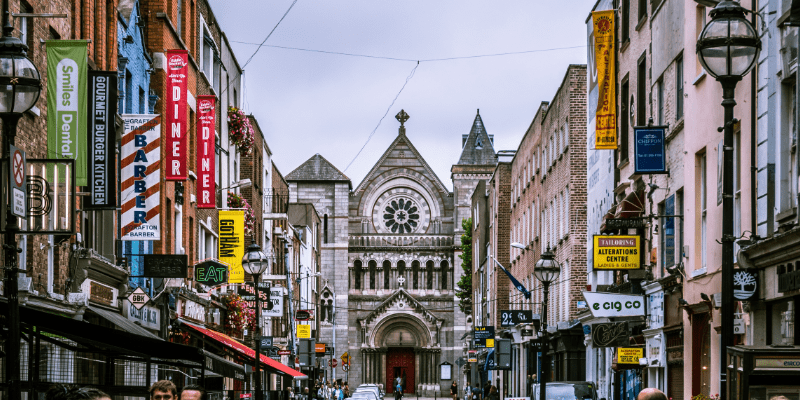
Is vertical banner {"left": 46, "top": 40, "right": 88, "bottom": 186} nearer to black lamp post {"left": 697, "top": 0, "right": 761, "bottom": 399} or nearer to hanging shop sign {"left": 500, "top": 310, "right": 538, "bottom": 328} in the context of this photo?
black lamp post {"left": 697, "top": 0, "right": 761, "bottom": 399}

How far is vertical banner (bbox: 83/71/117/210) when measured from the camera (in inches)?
737

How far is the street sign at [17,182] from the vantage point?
10.6 metres

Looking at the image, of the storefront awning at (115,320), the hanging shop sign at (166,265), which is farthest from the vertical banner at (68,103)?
the hanging shop sign at (166,265)

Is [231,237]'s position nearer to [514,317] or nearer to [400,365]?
[514,317]

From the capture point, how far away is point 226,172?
3788 centimetres

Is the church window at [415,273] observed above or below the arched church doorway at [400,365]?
above

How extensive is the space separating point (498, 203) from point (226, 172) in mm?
25571

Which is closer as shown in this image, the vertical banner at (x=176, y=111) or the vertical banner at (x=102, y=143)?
the vertical banner at (x=102, y=143)

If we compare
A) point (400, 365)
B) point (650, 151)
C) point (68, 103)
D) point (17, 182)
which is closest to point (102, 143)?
point (68, 103)

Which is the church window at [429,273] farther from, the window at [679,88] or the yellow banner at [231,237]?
the window at [679,88]

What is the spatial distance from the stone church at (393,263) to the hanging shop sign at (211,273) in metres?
63.5

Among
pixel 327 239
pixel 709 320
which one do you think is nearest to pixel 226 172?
pixel 709 320

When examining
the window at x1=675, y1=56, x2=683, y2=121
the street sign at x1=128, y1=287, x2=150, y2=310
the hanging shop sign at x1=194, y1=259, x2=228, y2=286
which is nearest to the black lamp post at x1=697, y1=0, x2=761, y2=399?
the window at x1=675, y1=56, x2=683, y2=121

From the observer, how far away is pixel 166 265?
73.7ft
